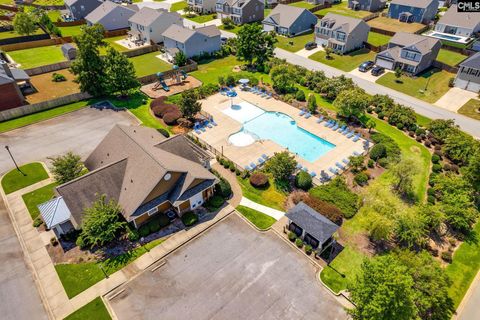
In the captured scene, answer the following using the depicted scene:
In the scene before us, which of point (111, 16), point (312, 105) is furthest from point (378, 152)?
point (111, 16)

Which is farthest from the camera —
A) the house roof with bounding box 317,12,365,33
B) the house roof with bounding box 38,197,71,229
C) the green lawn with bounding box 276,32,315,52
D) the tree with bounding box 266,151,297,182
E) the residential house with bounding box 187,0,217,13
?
the residential house with bounding box 187,0,217,13

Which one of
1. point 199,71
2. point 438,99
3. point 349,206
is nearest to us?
point 349,206

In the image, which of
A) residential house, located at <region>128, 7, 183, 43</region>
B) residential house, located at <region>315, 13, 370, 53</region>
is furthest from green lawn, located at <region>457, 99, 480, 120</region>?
residential house, located at <region>128, 7, 183, 43</region>

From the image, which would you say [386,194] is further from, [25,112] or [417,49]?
[25,112]

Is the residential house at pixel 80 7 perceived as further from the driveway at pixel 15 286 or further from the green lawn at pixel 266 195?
the green lawn at pixel 266 195

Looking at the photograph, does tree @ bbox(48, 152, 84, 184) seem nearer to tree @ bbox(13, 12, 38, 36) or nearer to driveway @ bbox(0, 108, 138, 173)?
driveway @ bbox(0, 108, 138, 173)

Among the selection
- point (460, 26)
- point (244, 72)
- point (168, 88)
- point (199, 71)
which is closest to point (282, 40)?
point (244, 72)

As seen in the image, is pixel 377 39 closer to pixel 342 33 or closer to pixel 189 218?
pixel 342 33
